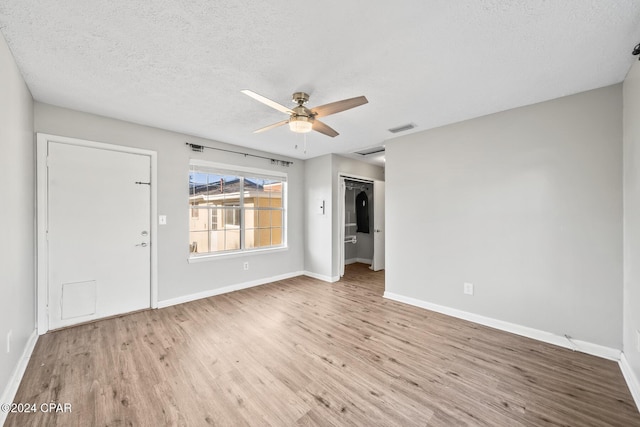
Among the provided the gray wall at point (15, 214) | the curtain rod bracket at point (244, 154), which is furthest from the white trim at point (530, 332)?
the gray wall at point (15, 214)

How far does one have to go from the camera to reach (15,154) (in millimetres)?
1954

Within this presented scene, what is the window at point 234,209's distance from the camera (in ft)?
12.8

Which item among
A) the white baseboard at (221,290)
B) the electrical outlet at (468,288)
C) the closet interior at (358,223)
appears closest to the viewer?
the electrical outlet at (468,288)

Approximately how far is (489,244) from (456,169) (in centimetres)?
99

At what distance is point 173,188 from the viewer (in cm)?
355

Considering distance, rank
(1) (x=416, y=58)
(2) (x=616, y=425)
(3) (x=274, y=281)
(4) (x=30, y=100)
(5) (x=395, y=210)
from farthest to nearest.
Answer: (3) (x=274, y=281) → (5) (x=395, y=210) → (4) (x=30, y=100) → (1) (x=416, y=58) → (2) (x=616, y=425)

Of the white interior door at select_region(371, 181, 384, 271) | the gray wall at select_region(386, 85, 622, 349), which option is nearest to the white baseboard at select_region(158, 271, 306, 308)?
the white interior door at select_region(371, 181, 384, 271)

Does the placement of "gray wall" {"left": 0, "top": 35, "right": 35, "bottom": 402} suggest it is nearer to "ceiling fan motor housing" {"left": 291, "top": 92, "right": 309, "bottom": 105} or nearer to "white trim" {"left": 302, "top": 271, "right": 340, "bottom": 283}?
"ceiling fan motor housing" {"left": 291, "top": 92, "right": 309, "bottom": 105}

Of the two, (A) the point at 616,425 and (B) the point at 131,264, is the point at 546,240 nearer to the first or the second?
(A) the point at 616,425

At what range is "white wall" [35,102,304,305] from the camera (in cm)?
283

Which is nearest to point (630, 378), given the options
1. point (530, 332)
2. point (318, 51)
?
point (530, 332)

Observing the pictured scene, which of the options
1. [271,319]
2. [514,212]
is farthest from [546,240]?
[271,319]

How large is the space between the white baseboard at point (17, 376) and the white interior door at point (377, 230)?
17.1 ft

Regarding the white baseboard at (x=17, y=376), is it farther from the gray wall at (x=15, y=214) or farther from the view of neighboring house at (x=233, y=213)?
the view of neighboring house at (x=233, y=213)
